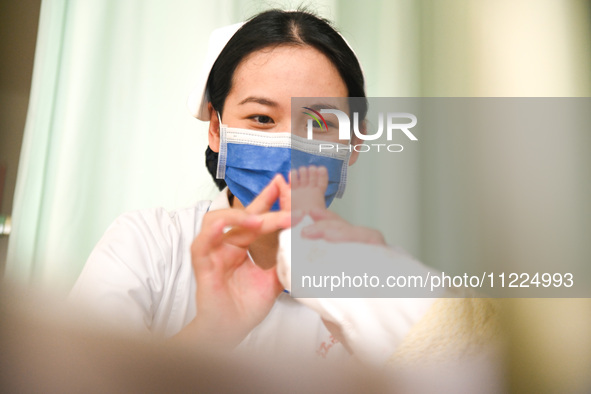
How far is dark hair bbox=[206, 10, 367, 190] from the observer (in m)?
0.76

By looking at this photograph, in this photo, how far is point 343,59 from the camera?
2.54 feet

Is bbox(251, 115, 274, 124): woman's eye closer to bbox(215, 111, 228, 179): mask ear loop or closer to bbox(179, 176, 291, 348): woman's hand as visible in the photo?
bbox(215, 111, 228, 179): mask ear loop

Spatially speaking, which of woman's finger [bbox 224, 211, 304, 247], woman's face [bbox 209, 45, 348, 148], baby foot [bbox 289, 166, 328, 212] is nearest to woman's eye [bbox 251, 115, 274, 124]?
woman's face [bbox 209, 45, 348, 148]

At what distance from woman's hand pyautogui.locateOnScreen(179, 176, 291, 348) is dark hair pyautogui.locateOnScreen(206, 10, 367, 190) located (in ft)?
1.03

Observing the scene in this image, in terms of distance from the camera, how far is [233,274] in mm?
527

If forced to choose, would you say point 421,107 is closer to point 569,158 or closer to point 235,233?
point 569,158

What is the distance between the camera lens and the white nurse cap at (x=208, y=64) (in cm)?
78

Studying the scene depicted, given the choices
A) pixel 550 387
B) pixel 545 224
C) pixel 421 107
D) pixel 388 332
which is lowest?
pixel 550 387

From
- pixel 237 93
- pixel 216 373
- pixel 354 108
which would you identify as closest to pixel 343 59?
pixel 354 108

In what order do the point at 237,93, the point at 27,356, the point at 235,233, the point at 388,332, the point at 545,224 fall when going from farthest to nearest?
1. the point at 545,224
2. the point at 237,93
3. the point at 235,233
4. the point at 388,332
5. the point at 27,356

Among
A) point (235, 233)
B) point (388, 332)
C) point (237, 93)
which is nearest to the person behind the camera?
point (388, 332)

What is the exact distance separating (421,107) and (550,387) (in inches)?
22.7

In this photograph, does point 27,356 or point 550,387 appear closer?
point 27,356

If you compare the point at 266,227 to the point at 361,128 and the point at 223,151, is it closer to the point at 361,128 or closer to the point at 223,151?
the point at 223,151
